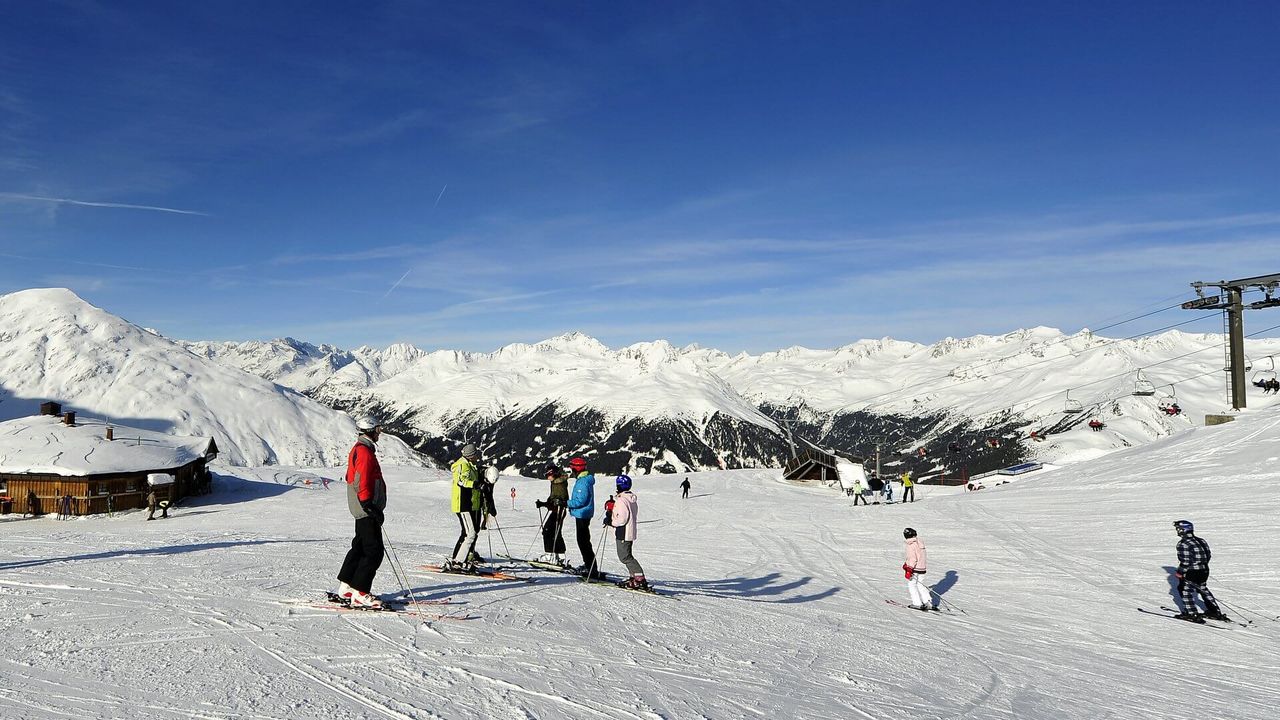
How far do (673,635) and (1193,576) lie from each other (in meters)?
11.7

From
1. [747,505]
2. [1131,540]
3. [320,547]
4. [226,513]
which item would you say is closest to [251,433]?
[226,513]

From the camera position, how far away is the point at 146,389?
112m

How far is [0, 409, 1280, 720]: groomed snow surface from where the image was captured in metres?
6.57

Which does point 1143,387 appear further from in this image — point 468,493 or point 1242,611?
point 468,493

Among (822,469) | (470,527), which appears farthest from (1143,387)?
(470,527)

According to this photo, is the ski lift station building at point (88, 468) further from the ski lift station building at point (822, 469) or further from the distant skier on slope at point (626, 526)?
the ski lift station building at point (822, 469)

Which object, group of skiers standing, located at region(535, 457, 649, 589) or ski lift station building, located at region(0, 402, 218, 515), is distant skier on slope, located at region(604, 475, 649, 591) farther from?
ski lift station building, located at region(0, 402, 218, 515)

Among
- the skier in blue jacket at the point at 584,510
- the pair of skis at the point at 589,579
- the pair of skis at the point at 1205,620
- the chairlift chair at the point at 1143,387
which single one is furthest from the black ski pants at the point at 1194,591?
the chairlift chair at the point at 1143,387

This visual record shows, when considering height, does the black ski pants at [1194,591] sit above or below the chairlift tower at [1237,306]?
below

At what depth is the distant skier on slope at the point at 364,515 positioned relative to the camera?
8719 millimetres

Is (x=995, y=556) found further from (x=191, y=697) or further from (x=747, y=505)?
(x=191, y=697)

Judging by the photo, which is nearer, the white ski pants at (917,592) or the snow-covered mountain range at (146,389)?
the white ski pants at (917,592)

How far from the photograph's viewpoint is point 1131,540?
72.0 ft

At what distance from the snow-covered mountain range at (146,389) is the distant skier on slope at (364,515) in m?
92.7
